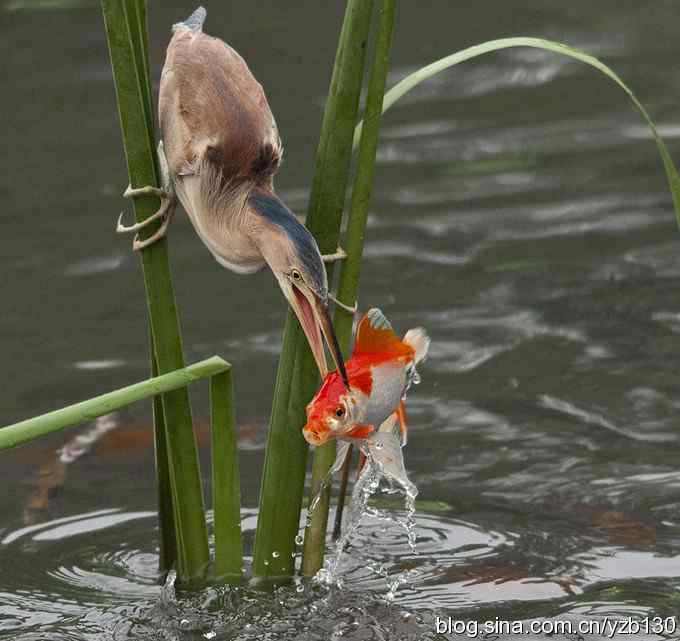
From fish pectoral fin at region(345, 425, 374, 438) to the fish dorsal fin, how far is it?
15 cm

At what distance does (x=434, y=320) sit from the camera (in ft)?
19.3

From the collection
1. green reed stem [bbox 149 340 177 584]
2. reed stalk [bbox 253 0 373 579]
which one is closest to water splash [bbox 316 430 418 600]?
reed stalk [bbox 253 0 373 579]

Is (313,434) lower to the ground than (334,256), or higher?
lower

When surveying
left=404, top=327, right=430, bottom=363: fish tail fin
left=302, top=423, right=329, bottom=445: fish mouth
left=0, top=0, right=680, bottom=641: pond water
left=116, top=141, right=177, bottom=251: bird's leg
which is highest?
left=116, top=141, right=177, bottom=251: bird's leg

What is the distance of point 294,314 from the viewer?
3404 millimetres

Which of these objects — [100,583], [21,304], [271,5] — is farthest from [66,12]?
[100,583]

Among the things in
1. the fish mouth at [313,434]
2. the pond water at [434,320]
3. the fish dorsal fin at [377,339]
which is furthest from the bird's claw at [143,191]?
the pond water at [434,320]

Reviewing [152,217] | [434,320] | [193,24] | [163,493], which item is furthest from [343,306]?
[434,320]

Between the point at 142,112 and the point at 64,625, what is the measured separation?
4.39ft

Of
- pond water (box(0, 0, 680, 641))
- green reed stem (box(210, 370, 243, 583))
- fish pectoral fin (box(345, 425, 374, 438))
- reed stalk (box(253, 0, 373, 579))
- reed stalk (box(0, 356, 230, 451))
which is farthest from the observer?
pond water (box(0, 0, 680, 641))

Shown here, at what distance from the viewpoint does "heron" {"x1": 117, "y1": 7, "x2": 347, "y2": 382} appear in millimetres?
3518

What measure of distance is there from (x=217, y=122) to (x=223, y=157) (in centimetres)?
8

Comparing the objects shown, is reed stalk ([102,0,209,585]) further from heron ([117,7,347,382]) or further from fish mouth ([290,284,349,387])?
fish mouth ([290,284,349,387])

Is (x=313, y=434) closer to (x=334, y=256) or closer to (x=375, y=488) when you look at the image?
(x=334, y=256)
